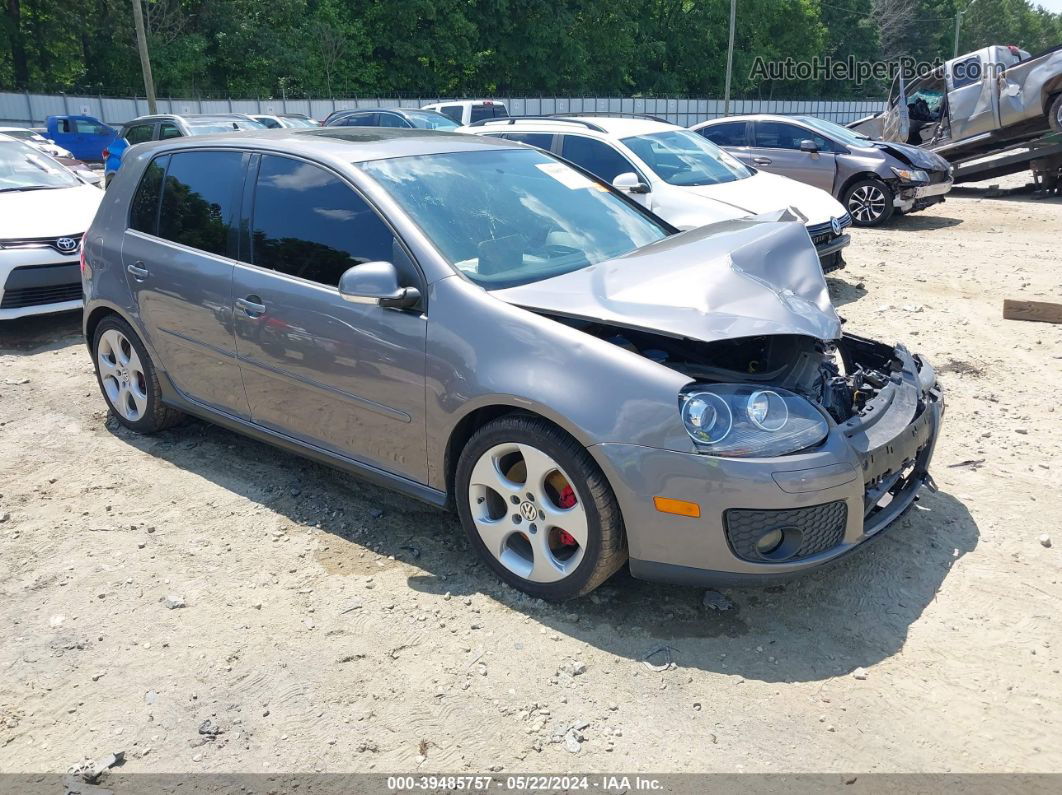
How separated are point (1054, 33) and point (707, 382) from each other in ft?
426

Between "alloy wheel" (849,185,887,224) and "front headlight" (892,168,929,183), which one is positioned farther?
"alloy wheel" (849,185,887,224)

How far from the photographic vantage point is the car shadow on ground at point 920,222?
499 inches

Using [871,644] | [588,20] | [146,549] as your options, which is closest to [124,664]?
[146,549]

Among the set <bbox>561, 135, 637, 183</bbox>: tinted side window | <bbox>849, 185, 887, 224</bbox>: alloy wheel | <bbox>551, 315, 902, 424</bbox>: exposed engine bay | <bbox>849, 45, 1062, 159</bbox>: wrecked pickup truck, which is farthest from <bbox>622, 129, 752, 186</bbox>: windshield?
<bbox>849, 45, 1062, 159</bbox>: wrecked pickup truck

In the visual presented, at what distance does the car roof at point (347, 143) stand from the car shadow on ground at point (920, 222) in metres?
9.85

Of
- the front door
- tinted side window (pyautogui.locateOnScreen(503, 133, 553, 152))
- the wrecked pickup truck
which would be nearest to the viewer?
the front door

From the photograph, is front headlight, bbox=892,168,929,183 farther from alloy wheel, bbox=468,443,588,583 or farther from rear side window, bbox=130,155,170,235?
alloy wheel, bbox=468,443,588,583

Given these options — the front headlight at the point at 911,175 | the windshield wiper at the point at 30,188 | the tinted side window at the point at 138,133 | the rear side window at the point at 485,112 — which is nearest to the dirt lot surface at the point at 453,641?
the windshield wiper at the point at 30,188

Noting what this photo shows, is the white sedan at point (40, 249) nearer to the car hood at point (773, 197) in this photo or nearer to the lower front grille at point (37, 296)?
the lower front grille at point (37, 296)

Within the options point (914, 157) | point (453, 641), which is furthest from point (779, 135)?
point (453, 641)

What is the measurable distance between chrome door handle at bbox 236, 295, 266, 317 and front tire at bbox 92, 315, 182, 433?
43.0 inches

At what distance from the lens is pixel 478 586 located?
140 inches

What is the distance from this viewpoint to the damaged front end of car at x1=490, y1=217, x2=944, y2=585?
2.96m

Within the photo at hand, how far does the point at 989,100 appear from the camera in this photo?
1525cm
